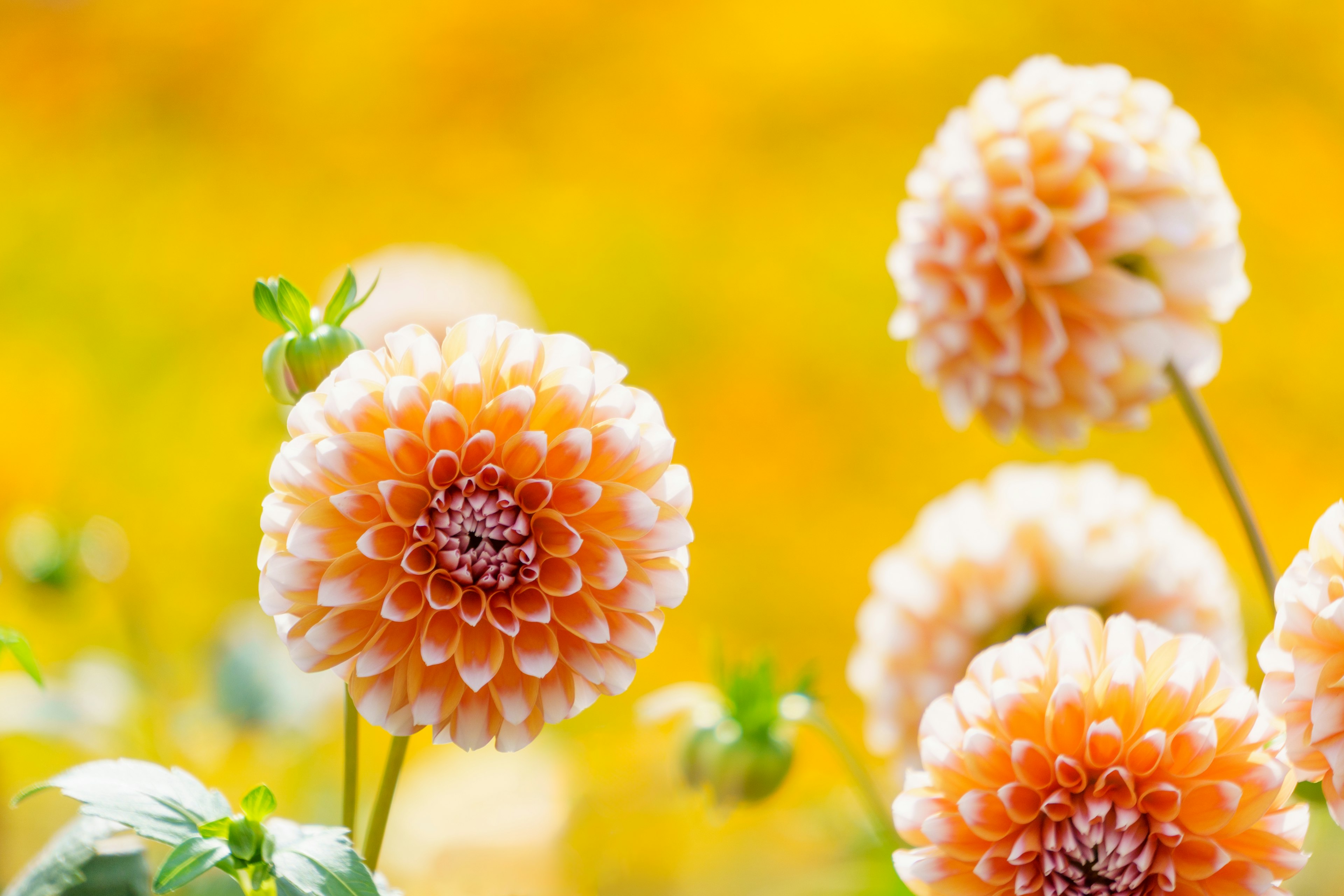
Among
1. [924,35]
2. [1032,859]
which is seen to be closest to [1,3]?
[924,35]

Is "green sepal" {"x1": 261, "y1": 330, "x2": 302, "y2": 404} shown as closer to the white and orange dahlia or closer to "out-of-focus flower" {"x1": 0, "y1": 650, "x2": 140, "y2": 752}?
the white and orange dahlia

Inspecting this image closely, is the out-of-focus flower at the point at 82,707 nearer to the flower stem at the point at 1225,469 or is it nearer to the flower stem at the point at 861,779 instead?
the flower stem at the point at 861,779

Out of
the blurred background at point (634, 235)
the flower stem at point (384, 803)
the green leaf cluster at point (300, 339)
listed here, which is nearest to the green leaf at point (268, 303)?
the green leaf cluster at point (300, 339)

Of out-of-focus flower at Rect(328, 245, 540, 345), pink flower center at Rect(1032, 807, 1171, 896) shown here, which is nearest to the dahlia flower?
pink flower center at Rect(1032, 807, 1171, 896)

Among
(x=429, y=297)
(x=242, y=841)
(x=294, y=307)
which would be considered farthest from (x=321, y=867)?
(x=429, y=297)

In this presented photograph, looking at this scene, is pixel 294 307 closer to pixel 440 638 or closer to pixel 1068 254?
pixel 440 638

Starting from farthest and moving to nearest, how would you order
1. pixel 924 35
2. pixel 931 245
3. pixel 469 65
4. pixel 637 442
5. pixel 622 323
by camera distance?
1. pixel 469 65
2. pixel 924 35
3. pixel 622 323
4. pixel 931 245
5. pixel 637 442

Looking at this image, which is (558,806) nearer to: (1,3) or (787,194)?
(787,194)
